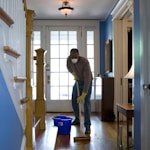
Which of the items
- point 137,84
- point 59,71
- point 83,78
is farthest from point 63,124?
point 59,71

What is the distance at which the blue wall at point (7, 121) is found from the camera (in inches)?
51.3

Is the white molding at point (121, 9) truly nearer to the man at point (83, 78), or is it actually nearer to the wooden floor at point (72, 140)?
the man at point (83, 78)

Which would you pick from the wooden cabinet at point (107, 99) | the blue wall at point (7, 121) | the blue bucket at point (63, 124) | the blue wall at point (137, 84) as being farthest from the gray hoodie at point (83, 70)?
the blue wall at point (7, 121)

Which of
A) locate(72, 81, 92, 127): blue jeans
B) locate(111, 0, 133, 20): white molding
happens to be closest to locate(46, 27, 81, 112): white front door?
locate(111, 0, 133, 20): white molding

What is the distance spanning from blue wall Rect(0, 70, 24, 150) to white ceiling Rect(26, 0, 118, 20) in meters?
4.10

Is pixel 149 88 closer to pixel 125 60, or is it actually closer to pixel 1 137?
pixel 1 137

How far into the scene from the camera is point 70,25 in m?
7.05

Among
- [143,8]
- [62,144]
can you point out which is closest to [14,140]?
[143,8]

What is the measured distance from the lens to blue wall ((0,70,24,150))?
130 cm

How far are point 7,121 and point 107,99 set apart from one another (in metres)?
4.47

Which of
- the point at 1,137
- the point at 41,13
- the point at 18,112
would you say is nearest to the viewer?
the point at 1,137

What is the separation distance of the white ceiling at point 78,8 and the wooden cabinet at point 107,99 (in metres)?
1.54

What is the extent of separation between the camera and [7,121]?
4.71 feet

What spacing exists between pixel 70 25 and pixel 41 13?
0.95 m
